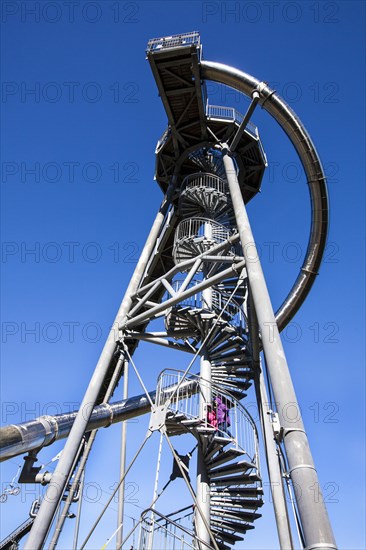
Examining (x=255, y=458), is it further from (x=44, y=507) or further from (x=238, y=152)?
(x=238, y=152)

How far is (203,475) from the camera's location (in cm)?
987

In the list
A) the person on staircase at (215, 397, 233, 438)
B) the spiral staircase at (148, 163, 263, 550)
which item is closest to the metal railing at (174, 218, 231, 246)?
the spiral staircase at (148, 163, 263, 550)

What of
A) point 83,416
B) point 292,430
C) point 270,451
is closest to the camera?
point 292,430

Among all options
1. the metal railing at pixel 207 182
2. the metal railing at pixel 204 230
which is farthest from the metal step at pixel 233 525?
the metal railing at pixel 207 182

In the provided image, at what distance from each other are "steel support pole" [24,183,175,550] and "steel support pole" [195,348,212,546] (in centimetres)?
241

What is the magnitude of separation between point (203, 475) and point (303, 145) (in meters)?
9.73

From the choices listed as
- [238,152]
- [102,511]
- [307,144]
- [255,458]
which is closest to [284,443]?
[255,458]

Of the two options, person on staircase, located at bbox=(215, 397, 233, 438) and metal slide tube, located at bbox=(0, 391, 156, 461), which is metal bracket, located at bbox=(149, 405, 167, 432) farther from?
metal slide tube, located at bbox=(0, 391, 156, 461)

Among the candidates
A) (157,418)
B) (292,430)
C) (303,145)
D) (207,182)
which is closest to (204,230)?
(207,182)

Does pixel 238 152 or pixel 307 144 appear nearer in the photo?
pixel 307 144

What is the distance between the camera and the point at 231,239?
11.2 m

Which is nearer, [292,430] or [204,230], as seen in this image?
[292,430]

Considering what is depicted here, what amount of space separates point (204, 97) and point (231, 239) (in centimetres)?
607

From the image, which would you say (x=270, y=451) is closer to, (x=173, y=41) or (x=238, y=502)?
(x=238, y=502)
